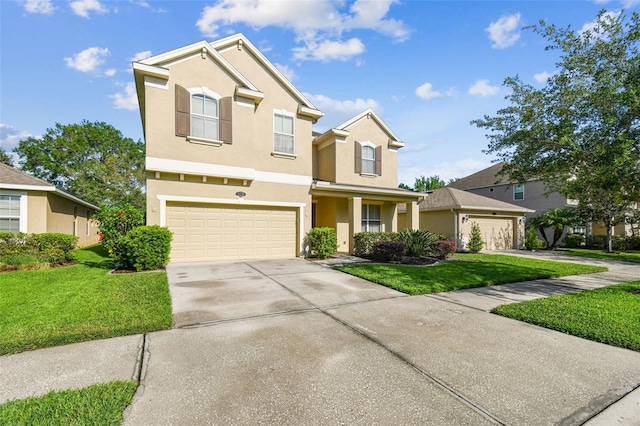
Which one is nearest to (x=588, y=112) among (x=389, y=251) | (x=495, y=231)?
(x=389, y=251)

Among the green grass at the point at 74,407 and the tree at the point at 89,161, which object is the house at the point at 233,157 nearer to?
the green grass at the point at 74,407

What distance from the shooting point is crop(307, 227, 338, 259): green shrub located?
12.0m

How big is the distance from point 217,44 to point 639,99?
41.9 feet

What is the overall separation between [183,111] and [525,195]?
26.5 metres

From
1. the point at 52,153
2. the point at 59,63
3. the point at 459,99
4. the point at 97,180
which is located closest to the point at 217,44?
the point at 59,63

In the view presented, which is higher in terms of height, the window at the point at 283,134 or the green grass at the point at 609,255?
the window at the point at 283,134

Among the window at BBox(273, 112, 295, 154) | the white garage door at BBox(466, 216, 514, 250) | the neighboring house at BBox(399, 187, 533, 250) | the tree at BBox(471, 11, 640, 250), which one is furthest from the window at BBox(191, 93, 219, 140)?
the white garage door at BBox(466, 216, 514, 250)

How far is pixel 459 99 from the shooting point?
11625mm

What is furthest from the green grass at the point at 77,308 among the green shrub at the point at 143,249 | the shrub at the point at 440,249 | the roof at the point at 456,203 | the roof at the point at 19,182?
the roof at the point at 456,203

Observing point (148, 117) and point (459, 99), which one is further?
point (459, 99)

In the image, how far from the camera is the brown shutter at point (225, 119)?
10.6m

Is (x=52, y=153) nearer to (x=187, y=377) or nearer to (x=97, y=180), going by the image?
(x=97, y=180)

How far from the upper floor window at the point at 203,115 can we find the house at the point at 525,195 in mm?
19795

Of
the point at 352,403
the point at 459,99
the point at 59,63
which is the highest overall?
the point at 59,63
